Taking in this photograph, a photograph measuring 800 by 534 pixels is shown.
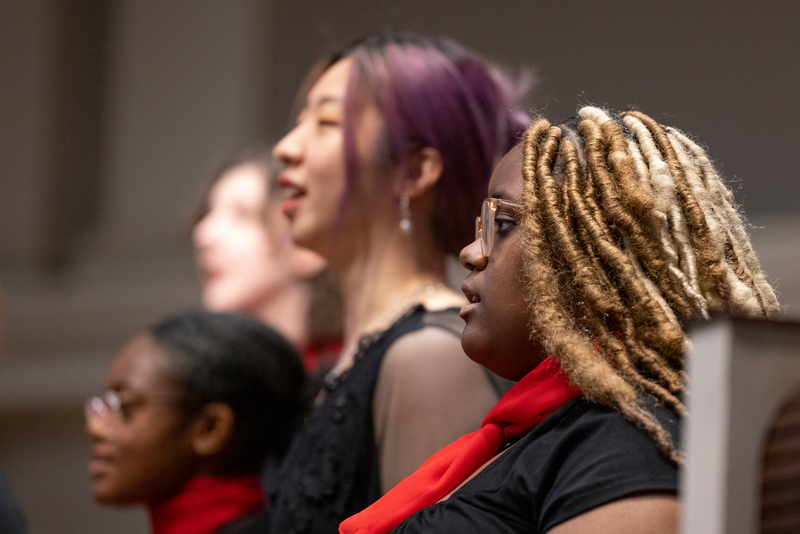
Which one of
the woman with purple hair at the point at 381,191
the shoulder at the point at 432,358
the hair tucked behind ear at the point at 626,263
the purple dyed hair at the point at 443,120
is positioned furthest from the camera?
the purple dyed hair at the point at 443,120

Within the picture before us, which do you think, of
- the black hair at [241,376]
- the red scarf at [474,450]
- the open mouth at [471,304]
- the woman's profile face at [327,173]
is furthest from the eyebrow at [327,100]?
the red scarf at [474,450]

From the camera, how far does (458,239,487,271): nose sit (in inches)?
47.9

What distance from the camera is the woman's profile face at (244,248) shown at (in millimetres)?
2906

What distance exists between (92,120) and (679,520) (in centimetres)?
599

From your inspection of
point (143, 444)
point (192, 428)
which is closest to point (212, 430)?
point (192, 428)

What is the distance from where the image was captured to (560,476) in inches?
38.7

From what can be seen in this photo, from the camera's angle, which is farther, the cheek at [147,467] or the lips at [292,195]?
the cheek at [147,467]

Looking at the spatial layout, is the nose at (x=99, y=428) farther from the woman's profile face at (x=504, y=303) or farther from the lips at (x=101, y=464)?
the woman's profile face at (x=504, y=303)

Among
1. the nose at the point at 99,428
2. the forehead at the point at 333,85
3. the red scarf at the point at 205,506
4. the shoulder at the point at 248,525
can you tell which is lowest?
the shoulder at the point at 248,525

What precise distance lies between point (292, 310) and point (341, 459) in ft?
4.26

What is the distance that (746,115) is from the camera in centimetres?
384

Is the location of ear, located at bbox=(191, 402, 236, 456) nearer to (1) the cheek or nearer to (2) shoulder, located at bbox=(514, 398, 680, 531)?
(1) the cheek

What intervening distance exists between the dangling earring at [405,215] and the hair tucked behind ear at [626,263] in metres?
0.74

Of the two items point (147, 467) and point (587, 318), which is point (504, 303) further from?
point (147, 467)
